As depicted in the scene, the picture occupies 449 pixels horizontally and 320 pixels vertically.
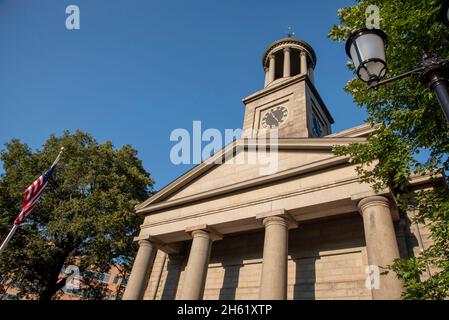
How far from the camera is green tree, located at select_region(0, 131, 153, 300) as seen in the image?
22.1 metres

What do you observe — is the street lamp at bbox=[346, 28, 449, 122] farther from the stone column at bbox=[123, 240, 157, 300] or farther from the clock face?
the clock face

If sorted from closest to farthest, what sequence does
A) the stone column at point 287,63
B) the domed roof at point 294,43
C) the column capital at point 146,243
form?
the column capital at point 146,243, the stone column at point 287,63, the domed roof at point 294,43

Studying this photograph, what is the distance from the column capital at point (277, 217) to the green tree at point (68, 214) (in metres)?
13.4

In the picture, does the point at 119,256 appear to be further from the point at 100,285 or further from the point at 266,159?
the point at 266,159

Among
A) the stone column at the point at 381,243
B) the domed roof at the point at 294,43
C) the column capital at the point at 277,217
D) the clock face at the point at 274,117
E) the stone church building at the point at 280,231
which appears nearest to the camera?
the stone column at the point at 381,243

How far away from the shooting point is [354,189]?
11.5 meters

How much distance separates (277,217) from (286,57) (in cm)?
1987

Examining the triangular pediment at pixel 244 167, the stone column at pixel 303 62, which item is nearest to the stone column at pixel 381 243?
the triangular pediment at pixel 244 167

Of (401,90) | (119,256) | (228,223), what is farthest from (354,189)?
(119,256)

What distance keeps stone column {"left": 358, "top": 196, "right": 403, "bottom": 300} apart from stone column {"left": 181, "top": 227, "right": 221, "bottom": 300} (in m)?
7.06

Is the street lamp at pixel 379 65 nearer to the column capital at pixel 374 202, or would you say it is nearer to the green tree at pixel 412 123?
the green tree at pixel 412 123

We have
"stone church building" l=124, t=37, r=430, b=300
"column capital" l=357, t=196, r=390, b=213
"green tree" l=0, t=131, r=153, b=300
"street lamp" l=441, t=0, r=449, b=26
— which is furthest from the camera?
"green tree" l=0, t=131, r=153, b=300

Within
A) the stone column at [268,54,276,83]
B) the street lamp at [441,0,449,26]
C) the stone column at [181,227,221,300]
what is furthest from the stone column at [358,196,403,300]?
the stone column at [268,54,276,83]

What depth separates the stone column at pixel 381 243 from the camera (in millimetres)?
8719
